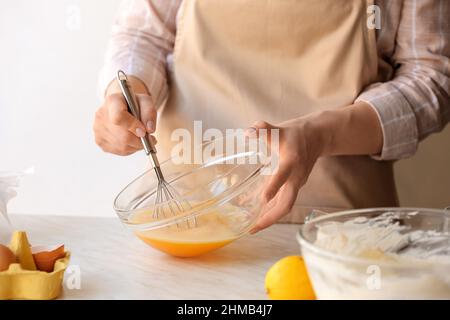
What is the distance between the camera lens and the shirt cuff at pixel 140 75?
123 centimetres

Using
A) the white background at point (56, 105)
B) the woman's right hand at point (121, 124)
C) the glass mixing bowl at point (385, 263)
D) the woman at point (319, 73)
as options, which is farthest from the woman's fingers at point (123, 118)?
the white background at point (56, 105)

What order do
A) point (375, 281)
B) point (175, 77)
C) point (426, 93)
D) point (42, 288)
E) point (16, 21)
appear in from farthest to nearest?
point (16, 21), point (175, 77), point (426, 93), point (42, 288), point (375, 281)

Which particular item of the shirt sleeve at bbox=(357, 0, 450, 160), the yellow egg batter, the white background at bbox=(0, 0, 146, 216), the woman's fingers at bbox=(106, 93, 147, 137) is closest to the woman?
the shirt sleeve at bbox=(357, 0, 450, 160)

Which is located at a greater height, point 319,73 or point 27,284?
point 319,73

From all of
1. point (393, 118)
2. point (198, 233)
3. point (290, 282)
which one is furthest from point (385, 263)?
point (393, 118)

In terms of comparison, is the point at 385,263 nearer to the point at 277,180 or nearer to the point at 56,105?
the point at 277,180

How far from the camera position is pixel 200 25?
124 cm

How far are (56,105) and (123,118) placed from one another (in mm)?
1078

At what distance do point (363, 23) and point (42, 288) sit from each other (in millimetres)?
692

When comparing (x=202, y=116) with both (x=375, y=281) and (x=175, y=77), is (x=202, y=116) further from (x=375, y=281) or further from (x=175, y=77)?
(x=375, y=281)

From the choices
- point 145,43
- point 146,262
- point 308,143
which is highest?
point 145,43

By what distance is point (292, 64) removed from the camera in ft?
4.00

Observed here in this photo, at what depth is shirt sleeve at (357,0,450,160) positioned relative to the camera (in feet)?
3.79
